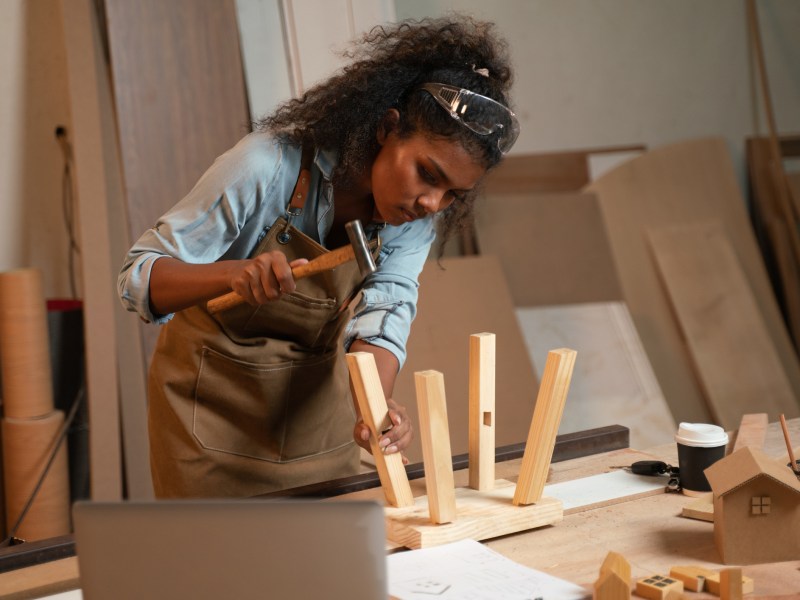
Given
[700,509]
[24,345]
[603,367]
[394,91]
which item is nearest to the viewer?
[700,509]

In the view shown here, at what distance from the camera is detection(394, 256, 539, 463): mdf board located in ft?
10.8

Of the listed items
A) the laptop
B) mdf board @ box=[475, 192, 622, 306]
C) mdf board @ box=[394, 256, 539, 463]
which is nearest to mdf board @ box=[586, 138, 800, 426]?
mdf board @ box=[475, 192, 622, 306]

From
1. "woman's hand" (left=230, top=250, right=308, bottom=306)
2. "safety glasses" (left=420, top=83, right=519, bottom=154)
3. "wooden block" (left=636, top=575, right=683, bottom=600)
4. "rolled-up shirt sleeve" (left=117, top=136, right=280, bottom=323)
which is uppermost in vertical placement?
"safety glasses" (left=420, top=83, right=519, bottom=154)

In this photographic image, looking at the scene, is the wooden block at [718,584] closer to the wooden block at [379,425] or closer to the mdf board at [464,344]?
the wooden block at [379,425]

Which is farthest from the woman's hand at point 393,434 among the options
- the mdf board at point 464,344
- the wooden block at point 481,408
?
the mdf board at point 464,344

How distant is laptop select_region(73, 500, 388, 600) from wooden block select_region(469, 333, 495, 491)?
0.68 m

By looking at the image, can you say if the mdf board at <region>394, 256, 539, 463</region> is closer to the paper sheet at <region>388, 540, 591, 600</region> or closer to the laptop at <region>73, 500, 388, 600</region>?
the paper sheet at <region>388, 540, 591, 600</region>

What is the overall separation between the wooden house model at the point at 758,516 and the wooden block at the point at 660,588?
0.17 m

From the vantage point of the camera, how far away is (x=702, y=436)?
152cm

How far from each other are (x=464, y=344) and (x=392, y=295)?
1.59 m

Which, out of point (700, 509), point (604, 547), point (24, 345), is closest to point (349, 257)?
point (604, 547)

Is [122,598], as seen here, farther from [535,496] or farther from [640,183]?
[640,183]

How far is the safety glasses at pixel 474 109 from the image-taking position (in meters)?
1.61

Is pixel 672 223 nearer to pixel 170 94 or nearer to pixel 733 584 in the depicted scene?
pixel 170 94
